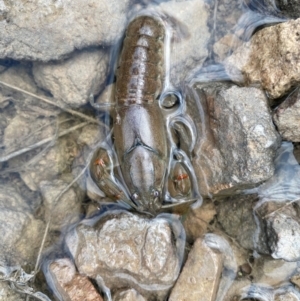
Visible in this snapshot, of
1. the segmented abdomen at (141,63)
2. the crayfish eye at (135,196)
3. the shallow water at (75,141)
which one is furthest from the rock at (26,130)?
the crayfish eye at (135,196)

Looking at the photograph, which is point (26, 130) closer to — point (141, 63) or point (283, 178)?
point (141, 63)

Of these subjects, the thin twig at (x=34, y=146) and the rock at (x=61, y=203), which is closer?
the rock at (x=61, y=203)

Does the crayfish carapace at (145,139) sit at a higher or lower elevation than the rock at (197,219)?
higher

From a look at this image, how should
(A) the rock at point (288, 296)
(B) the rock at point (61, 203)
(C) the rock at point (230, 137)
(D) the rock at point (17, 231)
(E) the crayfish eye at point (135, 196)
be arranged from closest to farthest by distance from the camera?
(C) the rock at point (230, 137) → (A) the rock at point (288, 296) → (D) the rock at point (17, 231) → (E) the crayfish eye at point (135, 196) → (B) the rock at point (61, 203)

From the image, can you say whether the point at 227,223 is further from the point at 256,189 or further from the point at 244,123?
the point at 244,123

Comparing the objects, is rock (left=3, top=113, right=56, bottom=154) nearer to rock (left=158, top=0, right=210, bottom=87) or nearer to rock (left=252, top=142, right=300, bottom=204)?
rock (left=158, top=0, right=210, bottom=87)

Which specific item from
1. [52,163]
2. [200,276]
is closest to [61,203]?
[52,163]

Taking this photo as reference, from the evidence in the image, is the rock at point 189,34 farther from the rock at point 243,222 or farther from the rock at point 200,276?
the rock at point 200,276
